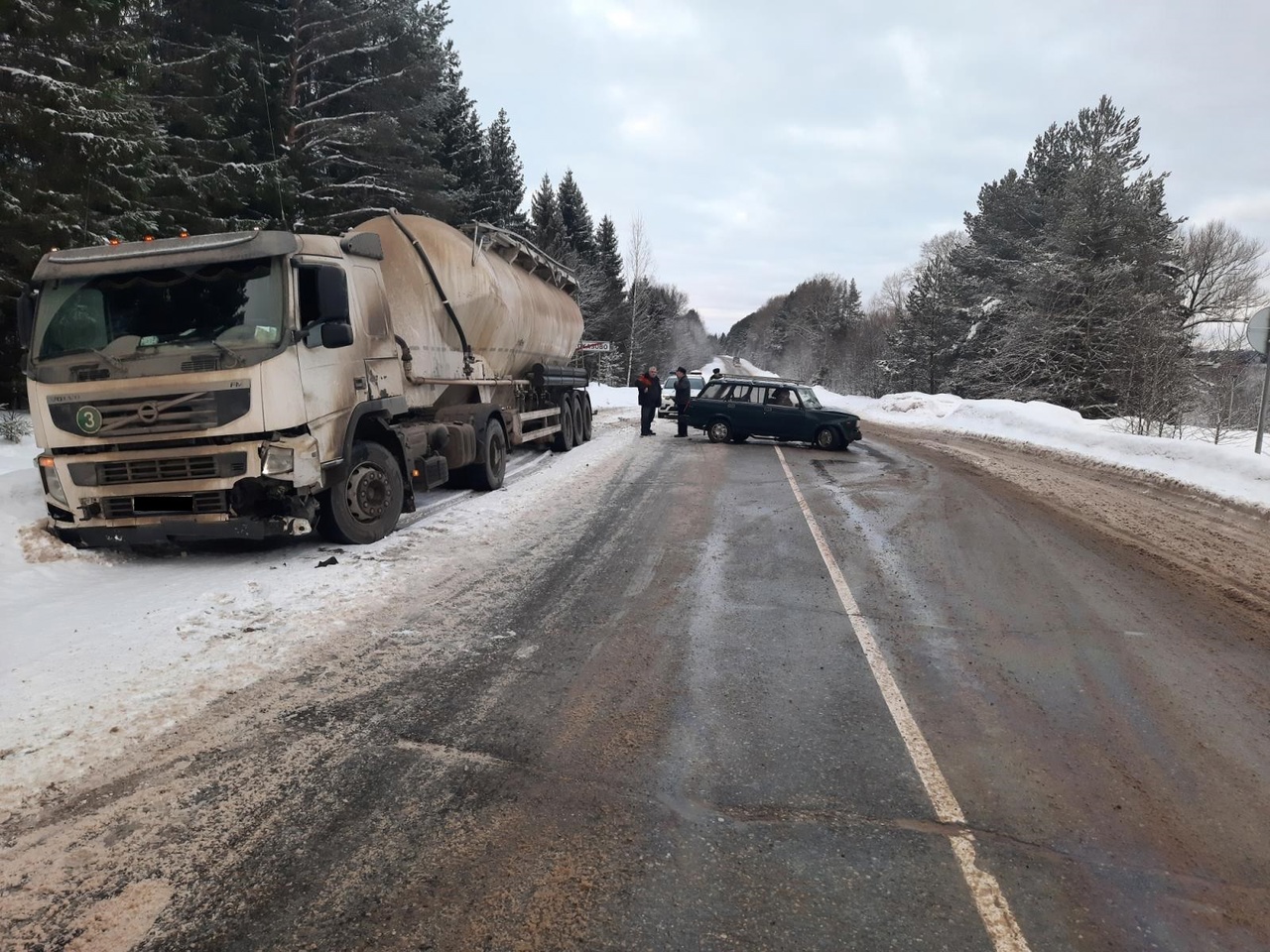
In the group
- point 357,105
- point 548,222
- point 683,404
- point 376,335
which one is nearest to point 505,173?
point 548,222

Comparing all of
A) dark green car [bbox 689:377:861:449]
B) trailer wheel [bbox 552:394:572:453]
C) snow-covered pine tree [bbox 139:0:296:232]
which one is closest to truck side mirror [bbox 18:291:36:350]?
snow-covered pine tree [bbox 139:0:296:232]

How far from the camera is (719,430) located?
57.4ft

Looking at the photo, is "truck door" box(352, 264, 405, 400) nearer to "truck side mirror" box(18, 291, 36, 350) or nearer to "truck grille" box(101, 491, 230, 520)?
"truck grille" box(101, 491, 230, 520)

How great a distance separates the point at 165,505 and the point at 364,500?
1.72m

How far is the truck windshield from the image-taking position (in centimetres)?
590

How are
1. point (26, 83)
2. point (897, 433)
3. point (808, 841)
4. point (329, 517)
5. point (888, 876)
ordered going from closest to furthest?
point (888, 876) → point (808, 841) → point (329, 517) → point (26, 83) → point (897, 433)

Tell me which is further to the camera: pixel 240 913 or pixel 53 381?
pixel 53 381

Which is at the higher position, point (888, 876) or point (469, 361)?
point (469, 361)

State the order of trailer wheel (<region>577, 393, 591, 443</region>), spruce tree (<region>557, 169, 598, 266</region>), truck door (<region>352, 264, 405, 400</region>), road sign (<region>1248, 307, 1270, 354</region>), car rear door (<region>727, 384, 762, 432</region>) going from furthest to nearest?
1. spruce tree (<region>557, 169, 598, 266</region>)
2. car rear door (<region>727, 384, 762, 432</region>)
3. trailer wheel (<region>577, 393, 591, 443</region>)
4. road sign (<region>1248, 307, 1270, 354</region>)
5. truck door (<region>352, 264, 405, 400</region>)

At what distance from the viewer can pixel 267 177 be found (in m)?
16.5

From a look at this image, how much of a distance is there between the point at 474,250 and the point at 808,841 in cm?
916

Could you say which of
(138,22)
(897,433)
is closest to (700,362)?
(897,433)

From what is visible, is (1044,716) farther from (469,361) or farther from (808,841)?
(469,361)

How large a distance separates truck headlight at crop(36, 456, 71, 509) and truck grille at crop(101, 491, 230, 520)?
0.35m
